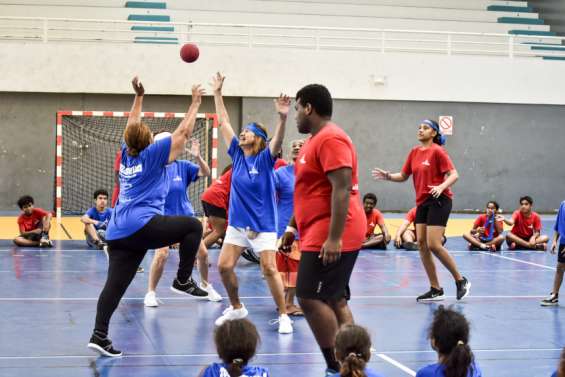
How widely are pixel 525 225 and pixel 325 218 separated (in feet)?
38.2

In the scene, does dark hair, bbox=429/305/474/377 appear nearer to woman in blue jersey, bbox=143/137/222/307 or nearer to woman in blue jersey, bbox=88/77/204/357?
woman in blue jersey, bbox=88/77/204/357

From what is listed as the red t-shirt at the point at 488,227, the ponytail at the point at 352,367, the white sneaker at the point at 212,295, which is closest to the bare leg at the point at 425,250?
the white sneaker at the point at 212,295

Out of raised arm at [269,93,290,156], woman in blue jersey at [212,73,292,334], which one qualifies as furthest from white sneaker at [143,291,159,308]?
raised arm at [269,93,290,156]

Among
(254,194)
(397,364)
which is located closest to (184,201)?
(254,194)

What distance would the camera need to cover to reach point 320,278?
582 cm

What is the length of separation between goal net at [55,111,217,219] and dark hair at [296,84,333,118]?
15.6 metres

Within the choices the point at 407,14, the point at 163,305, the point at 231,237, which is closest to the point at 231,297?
the point at 231,237

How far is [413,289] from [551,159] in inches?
592

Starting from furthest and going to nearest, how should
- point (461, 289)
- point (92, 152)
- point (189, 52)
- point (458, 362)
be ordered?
point (92, 152) → point (189, 52) → point (461, 289) → point (458, 362)

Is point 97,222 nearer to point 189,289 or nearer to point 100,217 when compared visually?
point 100,217

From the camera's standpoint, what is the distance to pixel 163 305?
32.1 feet

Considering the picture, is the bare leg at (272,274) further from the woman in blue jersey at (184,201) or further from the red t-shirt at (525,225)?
the red t-shirt at (525,225)

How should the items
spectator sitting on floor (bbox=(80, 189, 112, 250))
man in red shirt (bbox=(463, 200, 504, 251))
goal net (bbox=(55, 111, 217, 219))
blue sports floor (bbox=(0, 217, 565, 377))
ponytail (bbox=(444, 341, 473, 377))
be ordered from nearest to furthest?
ponytail (bbox=(444, 341, 473, 377)) → blue sports floor (bbox=(0, 217, 565, 377)) → spectator sitting on floor (bbox=(80, 189, 112, 250)) → man in red shirt (bbox=(463, 200, 504, 251)) → goal net (bbox=(55, 111, 217, 219))

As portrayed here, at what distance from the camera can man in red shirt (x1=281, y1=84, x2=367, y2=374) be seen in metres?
5.65
